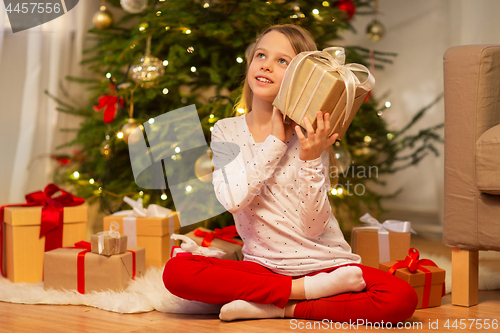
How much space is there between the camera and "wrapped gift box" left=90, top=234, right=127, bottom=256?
1.31 metres

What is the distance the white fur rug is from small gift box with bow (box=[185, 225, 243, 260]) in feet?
0.52

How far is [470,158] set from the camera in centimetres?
121

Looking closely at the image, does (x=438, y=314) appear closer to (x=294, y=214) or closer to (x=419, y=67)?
(x=294, y=214)

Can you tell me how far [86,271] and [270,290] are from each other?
0.54 m

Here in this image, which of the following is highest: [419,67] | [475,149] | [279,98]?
[419,67]

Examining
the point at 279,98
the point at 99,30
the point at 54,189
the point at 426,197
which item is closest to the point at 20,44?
the point at 99,30

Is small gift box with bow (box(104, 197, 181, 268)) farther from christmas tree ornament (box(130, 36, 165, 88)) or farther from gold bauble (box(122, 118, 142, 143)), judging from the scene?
christmas tree ornament (box(130, 36, 165, 88))

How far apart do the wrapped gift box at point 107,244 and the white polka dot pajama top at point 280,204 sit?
0.33 m

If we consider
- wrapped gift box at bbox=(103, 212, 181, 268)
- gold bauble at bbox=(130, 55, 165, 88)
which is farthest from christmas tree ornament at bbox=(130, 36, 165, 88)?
wrapped gift box at bbox=(103, 212, 181, 268)

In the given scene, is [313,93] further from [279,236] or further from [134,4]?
[134,4]

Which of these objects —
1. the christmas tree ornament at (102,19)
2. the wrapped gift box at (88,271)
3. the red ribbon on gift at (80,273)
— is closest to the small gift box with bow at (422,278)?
the wrapped gift box at (88,271)

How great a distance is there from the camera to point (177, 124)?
1.83 meters

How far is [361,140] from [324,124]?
968 mm

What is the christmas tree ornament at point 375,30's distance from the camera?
93.4 inches
